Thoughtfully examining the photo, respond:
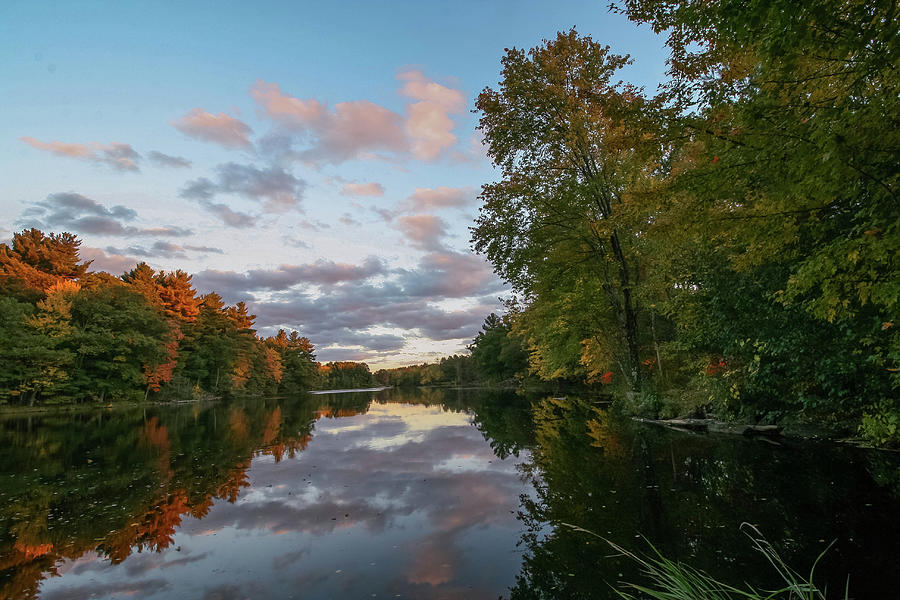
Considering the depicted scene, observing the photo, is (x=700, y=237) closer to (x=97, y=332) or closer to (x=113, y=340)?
(x=113, y=340)

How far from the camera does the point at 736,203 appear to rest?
9836 mm

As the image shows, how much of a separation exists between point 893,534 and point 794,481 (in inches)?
110

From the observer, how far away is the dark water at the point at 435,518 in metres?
4.82

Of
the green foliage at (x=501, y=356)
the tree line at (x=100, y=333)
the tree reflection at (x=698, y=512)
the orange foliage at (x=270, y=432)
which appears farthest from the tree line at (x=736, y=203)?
the green foliage at (x=501, y=356)

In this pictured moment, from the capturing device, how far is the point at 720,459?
10211 millimetres

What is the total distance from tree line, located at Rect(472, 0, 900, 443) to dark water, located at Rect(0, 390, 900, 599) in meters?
2.33

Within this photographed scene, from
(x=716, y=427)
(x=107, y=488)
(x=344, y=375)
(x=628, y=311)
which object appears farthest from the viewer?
(x=344, y=375)

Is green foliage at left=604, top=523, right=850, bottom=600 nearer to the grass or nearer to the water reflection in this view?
the grass

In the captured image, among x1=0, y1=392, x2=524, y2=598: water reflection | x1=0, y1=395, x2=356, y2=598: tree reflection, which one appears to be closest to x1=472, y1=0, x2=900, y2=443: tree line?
x1=0, y1=392, x2=524, y2=598: water reflection

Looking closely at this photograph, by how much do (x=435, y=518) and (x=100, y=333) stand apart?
139 ft

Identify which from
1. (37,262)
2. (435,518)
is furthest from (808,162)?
(37,262)

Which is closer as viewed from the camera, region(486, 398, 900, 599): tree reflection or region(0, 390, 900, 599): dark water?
region(486, 398, 900, 599): tree reflection

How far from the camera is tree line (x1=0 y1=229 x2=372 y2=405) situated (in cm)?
3189

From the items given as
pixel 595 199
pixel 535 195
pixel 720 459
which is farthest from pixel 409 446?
pixel 595 199
